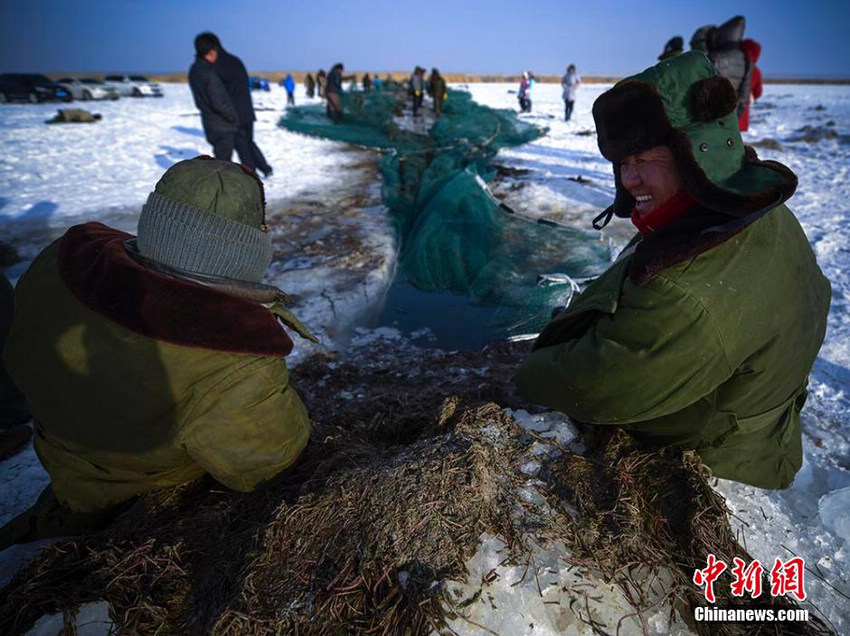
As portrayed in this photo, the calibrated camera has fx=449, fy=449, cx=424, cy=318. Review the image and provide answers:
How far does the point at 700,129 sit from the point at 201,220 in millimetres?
1502

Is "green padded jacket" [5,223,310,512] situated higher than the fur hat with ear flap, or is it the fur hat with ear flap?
→ the fur hat with ear flap

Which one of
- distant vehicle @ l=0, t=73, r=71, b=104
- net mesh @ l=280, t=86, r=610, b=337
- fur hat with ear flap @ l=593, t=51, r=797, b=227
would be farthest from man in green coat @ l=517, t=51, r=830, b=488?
distant vehicle @ l=0, t=73, r=71, b=104

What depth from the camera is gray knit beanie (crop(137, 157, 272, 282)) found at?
4.31 feet

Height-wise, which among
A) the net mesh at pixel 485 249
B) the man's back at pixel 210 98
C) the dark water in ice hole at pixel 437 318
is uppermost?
the man's back at pixel 210 98

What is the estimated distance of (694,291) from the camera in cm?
130

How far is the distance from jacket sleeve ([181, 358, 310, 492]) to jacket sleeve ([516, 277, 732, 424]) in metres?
0.95

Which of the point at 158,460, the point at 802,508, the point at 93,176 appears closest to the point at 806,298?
the point at 802,508

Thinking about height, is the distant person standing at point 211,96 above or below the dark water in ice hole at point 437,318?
above

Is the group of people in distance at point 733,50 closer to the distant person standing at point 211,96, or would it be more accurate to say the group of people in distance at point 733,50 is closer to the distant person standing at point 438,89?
the distant person standing at point 211,96

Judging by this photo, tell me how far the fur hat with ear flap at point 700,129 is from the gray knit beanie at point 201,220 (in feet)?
4.04

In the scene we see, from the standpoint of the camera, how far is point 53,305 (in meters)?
1.31

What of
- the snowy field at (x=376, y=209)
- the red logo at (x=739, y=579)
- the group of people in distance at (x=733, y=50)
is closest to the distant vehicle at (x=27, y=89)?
the snowy field at (x=376, y=209)

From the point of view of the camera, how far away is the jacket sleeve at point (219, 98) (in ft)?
20.0

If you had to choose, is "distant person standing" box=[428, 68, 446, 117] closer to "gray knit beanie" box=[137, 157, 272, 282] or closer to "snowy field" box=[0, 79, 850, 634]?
"snowy field" box=[0, 79, 850, 634]
